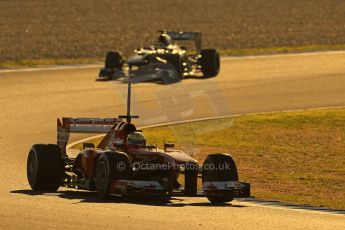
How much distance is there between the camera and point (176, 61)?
149ft

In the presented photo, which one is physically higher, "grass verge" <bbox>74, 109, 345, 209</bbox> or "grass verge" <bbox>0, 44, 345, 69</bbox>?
"grass verge" <bbox>0, 44, 345, 69</bbox>

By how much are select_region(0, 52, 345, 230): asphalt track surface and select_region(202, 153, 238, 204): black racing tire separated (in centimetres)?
23

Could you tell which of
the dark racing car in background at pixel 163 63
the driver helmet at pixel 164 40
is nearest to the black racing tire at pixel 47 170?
the dark racing car in background at pixel 163 63

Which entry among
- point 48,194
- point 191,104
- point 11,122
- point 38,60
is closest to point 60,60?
point 38,60

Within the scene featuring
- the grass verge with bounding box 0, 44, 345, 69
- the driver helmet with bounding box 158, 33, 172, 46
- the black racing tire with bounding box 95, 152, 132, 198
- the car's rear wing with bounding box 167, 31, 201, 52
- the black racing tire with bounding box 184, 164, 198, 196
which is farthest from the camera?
the grass verge with bounding box 0, 44, 345, 69

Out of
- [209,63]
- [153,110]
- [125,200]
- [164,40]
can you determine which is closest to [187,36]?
[164,40]

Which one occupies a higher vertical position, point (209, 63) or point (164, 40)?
point (164, 40)

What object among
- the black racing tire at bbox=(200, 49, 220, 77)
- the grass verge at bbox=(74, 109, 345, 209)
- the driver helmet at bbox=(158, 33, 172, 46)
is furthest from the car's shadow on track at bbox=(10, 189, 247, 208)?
the black racing tire at bbox=(200, 49, 220, 77)

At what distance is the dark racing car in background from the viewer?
1778 inches

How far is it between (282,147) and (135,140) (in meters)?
9.82

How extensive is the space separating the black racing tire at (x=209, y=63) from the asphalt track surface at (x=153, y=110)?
515mm

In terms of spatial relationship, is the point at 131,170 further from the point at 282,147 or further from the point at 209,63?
the point at 209,63

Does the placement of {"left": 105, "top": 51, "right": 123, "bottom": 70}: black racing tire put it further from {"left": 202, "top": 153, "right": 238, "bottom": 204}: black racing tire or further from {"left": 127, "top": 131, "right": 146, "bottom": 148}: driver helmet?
{"left": 202, "top": 153, "right": 238, "bottom": 204}: black racing tire

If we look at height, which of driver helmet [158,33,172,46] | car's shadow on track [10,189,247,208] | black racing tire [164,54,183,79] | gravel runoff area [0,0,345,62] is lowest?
car's shadow on track [10,189,247,208]
